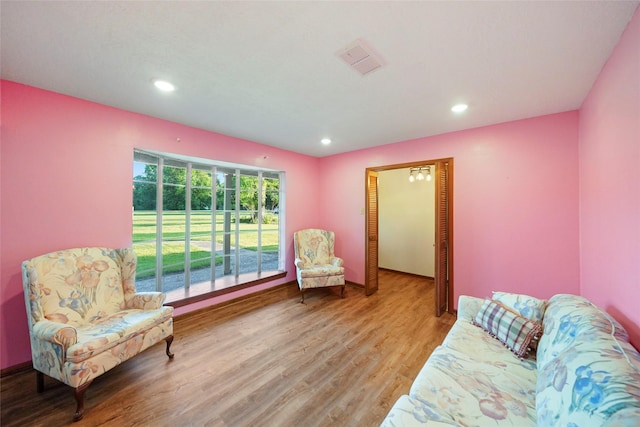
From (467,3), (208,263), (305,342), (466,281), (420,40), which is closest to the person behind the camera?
(467,3)

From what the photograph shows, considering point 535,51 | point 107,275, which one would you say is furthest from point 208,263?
point 535,51

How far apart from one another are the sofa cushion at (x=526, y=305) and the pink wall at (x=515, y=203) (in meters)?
1.06

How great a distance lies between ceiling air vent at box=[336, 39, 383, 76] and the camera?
1436 millimetres

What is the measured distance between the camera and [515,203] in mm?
2611

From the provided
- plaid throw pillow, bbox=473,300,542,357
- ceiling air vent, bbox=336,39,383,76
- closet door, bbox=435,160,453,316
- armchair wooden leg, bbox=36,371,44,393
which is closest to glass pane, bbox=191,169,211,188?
armchair wooden leg, bbox=36,371,44,393

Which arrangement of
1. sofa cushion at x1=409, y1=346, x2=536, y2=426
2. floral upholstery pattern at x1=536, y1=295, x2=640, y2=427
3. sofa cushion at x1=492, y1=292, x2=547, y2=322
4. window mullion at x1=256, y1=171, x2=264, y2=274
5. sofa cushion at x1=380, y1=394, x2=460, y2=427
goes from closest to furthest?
floral upholstery pattern at x1=536, y1=295, x2=640, y2=427 → sofa cushion at x1=380, y1=394, x2=460, y2=427 → sofa cushion at x1=409, y1=346, x2=536, y2=426 → sofa cushion at x1=492, y1=292, x2=547, y2=322 → window mullion at x1=256, y1=171, x2=264, y2=274

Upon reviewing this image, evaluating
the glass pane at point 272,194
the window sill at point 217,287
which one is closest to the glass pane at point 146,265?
the window sill at point 217,287

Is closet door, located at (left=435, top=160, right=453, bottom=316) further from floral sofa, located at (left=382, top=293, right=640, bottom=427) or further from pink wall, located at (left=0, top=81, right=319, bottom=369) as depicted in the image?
pink wall, located at (left=0, top=81, right=319, bottom=369)

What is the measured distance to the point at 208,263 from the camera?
3.51m

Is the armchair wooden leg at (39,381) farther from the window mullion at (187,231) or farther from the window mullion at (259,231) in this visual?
the window mullion at (259,231)

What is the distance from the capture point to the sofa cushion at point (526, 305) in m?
1.61

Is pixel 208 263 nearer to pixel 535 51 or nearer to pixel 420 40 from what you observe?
pixel 420 40

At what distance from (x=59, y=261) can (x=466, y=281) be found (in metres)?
4.21

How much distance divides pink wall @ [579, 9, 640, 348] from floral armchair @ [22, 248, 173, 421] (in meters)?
3.15
